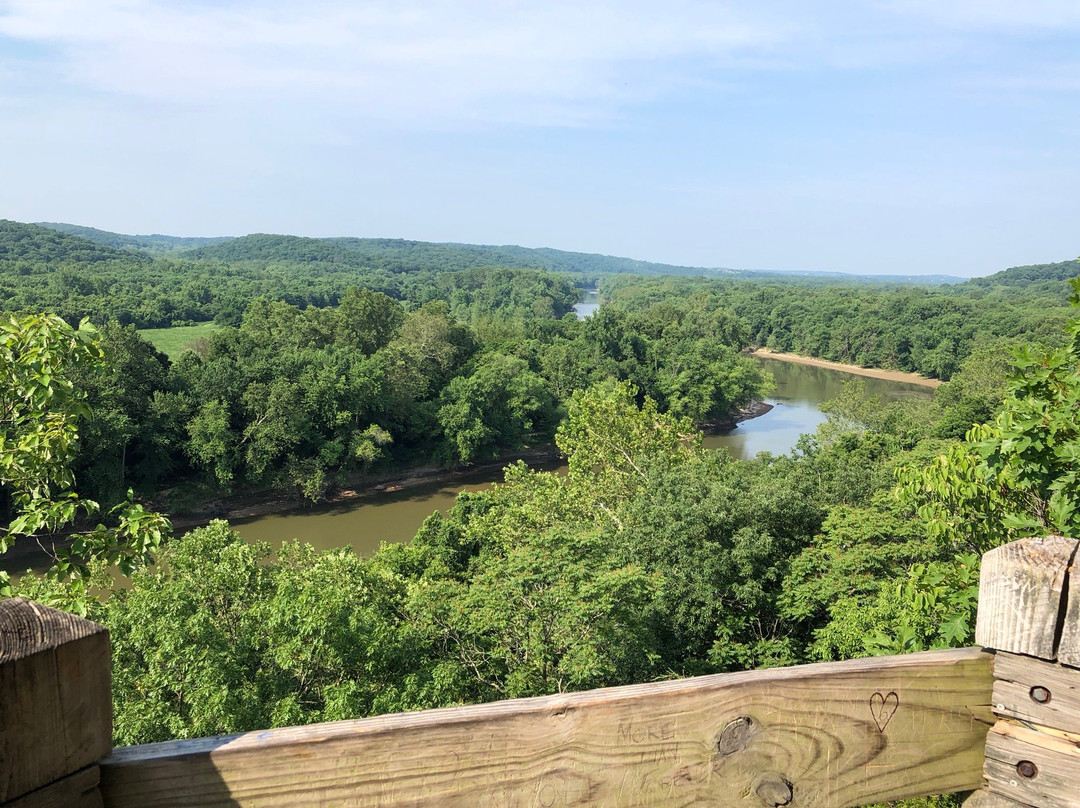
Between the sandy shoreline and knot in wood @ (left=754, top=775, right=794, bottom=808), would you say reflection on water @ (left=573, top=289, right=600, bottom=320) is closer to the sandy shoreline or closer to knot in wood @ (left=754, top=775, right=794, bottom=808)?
the sandy shoreline

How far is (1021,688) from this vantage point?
4.37 ft

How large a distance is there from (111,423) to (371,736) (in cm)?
2772

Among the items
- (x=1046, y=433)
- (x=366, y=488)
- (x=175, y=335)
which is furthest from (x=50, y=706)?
(x=175, y=335)

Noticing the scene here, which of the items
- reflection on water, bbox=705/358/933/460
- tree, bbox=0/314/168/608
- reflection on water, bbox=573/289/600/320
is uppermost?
reflection on water, bbox=573/289/600/320

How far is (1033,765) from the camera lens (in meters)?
1.33

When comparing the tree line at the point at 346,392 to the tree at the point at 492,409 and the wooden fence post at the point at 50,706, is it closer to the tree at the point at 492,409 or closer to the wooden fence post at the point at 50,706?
the tree at the point at 492,409

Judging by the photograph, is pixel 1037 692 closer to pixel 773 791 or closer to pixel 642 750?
pixel 773 791

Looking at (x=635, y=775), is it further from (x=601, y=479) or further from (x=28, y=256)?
(x=28, y=256)

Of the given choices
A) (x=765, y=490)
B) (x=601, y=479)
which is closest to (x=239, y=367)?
(x=601, y=479)

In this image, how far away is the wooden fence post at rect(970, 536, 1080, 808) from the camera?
1260 mm

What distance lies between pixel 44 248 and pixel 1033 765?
393 ft

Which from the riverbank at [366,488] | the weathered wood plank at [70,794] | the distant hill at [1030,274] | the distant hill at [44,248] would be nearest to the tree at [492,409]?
the riverbank at [366,488]

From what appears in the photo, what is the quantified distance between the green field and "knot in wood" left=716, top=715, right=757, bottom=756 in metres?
47.6

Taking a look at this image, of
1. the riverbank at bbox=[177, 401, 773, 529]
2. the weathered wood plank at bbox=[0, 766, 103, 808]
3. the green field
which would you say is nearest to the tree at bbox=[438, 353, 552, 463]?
the riverbank at bbox=[177, 401, 773, 529]
